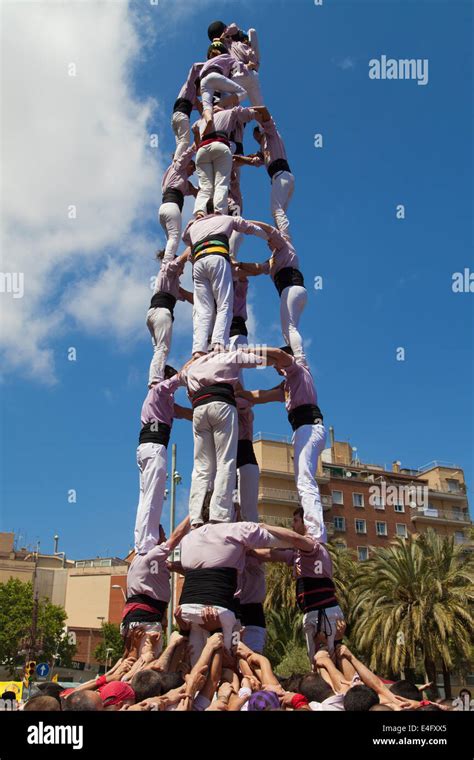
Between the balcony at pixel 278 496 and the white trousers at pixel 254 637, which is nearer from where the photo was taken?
the white trousers at pixel 254 637

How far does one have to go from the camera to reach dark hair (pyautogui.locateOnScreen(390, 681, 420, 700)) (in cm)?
742

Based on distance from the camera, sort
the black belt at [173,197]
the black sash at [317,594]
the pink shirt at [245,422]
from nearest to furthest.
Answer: the black sash at [317,594], the pink shirt at [245,422], the black belt at [173,197]

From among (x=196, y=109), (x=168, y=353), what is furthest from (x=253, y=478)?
(x=196, y=109)

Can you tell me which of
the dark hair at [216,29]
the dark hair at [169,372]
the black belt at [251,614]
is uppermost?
the dark hair at [216,29]

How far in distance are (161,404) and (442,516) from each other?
1601 inches

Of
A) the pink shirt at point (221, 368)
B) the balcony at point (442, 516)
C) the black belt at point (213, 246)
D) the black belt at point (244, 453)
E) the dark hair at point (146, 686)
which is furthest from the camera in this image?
the balcony at point (442, 516)

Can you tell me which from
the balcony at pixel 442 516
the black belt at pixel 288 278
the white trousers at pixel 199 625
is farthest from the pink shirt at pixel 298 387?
the balcony at pixel 442 516

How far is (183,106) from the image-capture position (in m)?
15.9

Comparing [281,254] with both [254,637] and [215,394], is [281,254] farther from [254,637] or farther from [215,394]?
[254,637]

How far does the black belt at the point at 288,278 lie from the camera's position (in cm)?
1291

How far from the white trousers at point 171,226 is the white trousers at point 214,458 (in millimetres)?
5179

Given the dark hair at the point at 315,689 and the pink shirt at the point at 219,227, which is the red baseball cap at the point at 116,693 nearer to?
the dark hair at the point at 315,689

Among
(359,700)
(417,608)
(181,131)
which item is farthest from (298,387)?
(417,608)

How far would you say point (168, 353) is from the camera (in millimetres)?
13375
